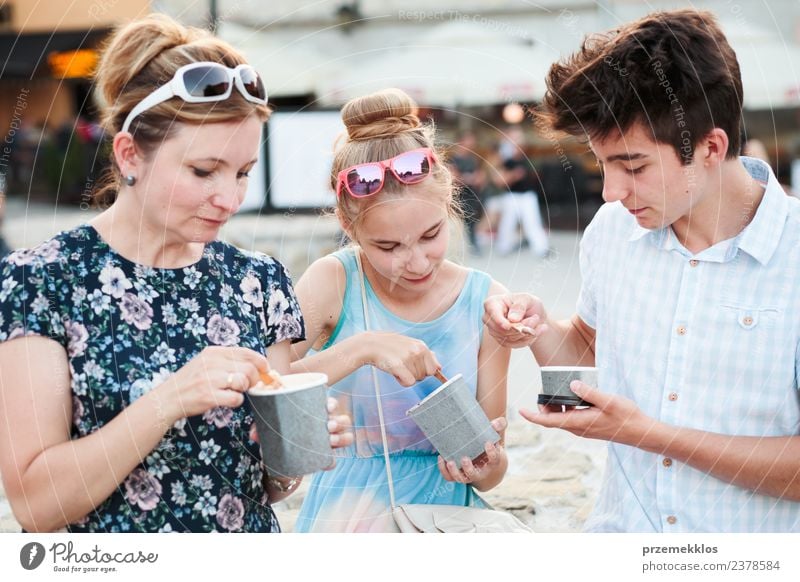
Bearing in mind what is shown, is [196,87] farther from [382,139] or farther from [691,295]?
[691,295]

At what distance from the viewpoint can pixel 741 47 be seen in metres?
3.12

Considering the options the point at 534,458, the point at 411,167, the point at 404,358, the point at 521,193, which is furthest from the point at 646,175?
the point at 521,193

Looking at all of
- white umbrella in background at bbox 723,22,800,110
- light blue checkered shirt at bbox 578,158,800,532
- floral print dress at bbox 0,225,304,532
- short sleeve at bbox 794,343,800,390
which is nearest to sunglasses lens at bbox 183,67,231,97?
floral print dress at bbox 0,225,304,532

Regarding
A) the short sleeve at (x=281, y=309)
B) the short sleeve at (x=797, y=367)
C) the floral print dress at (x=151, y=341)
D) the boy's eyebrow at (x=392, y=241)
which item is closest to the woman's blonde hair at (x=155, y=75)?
the floral print dress at (x=151, y=341)

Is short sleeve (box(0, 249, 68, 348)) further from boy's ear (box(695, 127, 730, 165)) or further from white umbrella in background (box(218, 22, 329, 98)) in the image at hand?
boy's ear (box(695, 127, 730, 165))

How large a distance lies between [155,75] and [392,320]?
0.72 metres

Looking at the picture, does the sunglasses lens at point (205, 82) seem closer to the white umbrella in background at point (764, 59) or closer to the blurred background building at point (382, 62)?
the blurred background building at point (382, 62)

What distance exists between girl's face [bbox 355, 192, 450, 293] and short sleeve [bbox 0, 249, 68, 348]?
63 centimetres

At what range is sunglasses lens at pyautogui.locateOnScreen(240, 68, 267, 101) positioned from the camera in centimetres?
147

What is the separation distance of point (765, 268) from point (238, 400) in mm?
967

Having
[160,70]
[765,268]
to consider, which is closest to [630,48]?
[765,268]

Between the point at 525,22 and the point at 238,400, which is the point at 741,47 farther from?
the point at 238,400

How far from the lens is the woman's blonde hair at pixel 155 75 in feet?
4.67

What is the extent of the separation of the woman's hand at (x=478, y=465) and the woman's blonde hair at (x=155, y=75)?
A: 0.69 m
